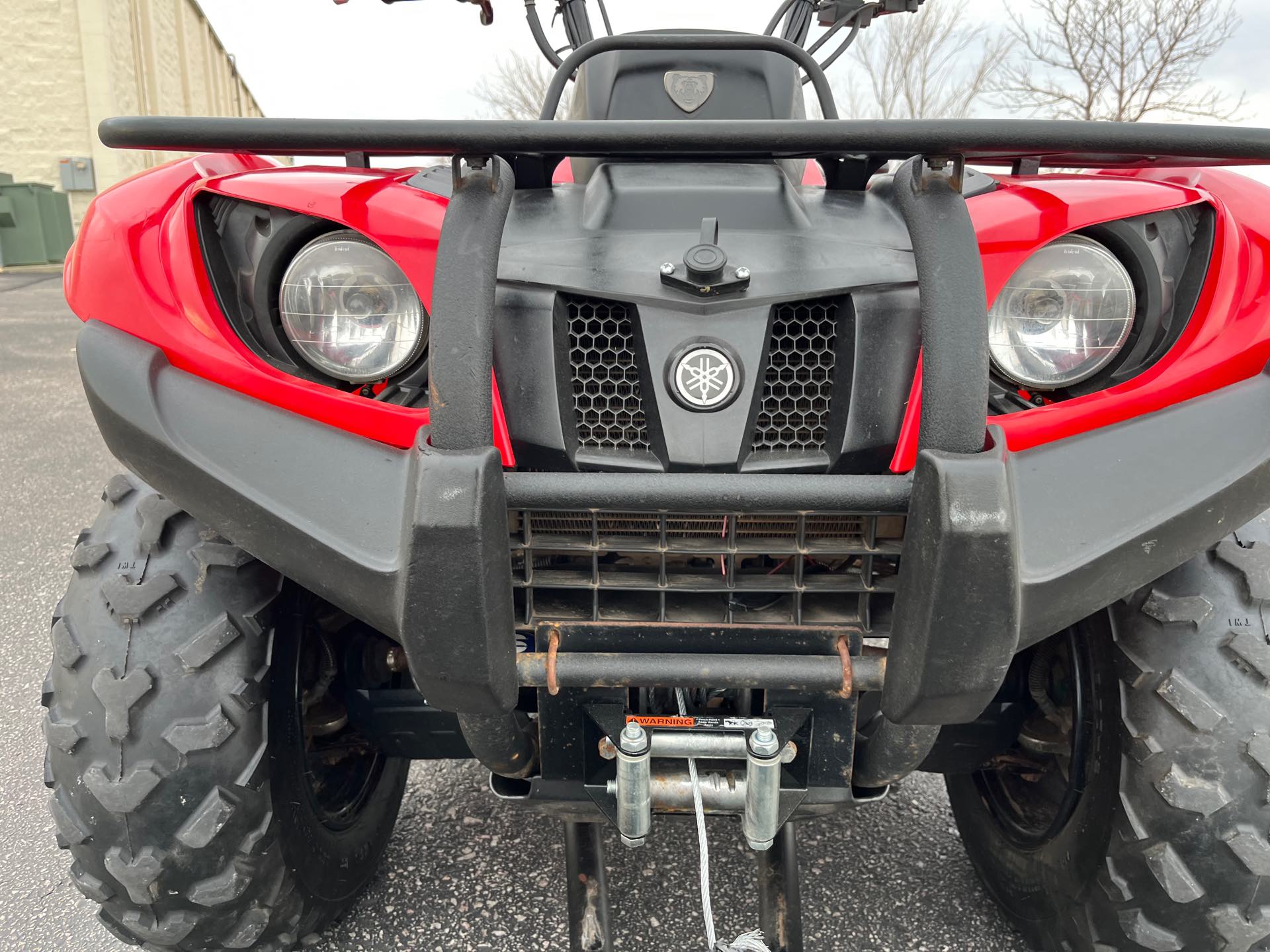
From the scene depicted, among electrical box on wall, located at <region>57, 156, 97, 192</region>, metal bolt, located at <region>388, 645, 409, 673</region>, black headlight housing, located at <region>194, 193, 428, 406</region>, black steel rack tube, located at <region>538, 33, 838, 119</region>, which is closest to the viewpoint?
black headlight housing, located at <region>194, 193, 428, 406</region>

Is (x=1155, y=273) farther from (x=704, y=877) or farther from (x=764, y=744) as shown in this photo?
(x=704, y=877)

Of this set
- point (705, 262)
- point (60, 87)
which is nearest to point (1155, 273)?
point (705, 262)

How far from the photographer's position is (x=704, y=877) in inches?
52.9

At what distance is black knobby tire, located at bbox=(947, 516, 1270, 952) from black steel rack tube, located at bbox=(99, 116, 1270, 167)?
2.22ft

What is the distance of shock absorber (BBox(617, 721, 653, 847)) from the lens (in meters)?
1.28

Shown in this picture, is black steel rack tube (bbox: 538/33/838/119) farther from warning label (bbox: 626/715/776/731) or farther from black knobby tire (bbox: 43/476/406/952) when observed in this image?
warning label (bbox: 626/715/776/731)

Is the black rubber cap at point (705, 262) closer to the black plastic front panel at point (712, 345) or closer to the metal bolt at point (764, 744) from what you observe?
the black plastic front panel at point (712, 345)

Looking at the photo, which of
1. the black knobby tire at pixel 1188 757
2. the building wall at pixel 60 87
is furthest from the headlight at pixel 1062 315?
the building wall at pixel 60 87

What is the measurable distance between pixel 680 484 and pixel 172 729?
928 mm

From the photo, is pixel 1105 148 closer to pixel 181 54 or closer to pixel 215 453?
pixel 215 453

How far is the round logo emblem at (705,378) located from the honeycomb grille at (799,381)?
9 cm

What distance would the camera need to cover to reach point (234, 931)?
1.60 m

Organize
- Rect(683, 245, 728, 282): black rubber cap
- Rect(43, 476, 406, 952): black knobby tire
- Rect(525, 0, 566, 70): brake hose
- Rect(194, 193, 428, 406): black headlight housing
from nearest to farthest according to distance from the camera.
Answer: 1. Rect(683, 245, 728, 282): black rubber cap
2. Rect(194, 193, 428, 406): black headlight housing
3. Rect(43, 476, 406, 952): black knobby tire
4. Rect(525, 0, 566, 70): brake hose

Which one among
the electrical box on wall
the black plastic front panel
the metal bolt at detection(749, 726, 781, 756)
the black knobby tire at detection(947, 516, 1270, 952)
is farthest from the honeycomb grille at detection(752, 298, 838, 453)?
the electrical box on wall
